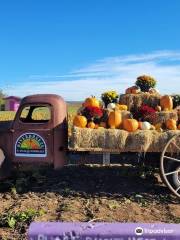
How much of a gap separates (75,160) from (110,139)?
0.92 m

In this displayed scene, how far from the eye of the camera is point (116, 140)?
26.7 ft

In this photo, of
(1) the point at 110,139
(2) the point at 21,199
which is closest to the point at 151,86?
(1) the point at 110,139

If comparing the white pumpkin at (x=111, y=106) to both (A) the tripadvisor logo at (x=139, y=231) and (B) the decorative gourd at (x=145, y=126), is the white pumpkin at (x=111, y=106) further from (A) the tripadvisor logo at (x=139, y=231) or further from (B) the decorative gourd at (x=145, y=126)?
(A) the tripadvisor logo at (x=139, y=231)

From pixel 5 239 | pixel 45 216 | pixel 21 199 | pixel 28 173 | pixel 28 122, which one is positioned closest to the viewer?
pixel 5 239

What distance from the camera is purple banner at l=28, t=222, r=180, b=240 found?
3359 mm

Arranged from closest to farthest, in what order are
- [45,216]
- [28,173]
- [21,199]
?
[45,216]
[21,199]
[28,173]

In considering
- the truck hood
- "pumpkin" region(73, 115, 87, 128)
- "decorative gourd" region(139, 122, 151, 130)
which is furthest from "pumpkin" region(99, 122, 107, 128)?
the truck hood

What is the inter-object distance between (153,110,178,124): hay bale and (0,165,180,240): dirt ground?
53.1 inches

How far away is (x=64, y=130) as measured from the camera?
8.61 metres

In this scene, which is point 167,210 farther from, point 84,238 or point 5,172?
point 84,238

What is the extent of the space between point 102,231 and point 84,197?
4976mm

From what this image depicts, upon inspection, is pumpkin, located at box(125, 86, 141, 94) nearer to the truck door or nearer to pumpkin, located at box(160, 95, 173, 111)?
pumpkin, located at box(160, 95, 173, 111)

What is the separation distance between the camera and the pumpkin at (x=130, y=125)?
8453 mm

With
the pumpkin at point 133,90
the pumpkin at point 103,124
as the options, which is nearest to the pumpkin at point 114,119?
the pumpkin at point 103,124
